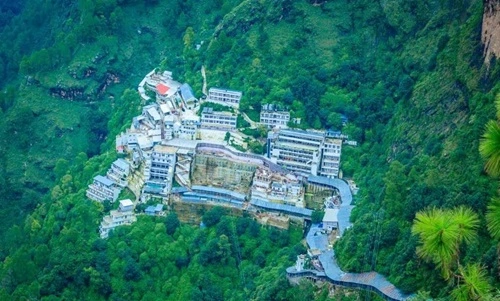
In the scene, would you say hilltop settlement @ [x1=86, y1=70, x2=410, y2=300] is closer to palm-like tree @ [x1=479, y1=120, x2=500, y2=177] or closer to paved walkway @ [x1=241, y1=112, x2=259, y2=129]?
paved walkway @ [x1=241, y1=112, x2=259, y2=129]

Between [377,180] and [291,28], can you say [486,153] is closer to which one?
[377,180]

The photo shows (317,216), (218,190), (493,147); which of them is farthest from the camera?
(218,190)

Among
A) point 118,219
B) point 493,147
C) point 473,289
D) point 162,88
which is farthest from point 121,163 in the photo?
point 473,289

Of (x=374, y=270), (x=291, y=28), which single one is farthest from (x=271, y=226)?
(x=291, y=28)

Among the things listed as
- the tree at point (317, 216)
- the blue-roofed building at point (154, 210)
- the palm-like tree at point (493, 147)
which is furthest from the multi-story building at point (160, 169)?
the palm-like tree at point (493, 147)

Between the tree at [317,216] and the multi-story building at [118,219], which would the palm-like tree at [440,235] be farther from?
the multi-story building at [118,219]

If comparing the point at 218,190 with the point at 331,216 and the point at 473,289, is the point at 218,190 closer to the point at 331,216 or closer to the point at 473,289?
the point at 331,216

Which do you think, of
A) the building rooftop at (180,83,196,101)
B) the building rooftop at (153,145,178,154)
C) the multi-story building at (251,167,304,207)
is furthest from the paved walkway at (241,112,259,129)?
the building rooftop at (153,145,178,154)

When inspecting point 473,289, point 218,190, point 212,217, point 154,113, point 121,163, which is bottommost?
point 473,289
